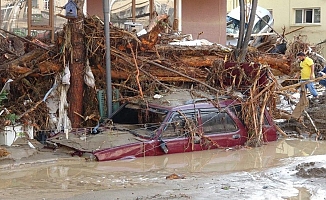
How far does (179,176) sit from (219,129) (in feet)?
6.78

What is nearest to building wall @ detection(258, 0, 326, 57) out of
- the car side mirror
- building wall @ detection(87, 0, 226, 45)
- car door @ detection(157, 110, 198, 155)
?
building wall @ detection(87, 0, 226, 45)

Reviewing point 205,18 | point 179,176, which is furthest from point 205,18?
point 179,176

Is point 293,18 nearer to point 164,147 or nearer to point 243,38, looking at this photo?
→ point 243,38

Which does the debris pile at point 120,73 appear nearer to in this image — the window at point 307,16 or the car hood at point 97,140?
the car hood at point 97,140

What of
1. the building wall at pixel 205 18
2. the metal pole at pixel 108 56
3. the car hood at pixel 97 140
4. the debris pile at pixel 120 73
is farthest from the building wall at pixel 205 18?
the car hood at pixel 97 140

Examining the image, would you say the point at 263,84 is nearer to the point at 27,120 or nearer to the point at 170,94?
the point at 170,94

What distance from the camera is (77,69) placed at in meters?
12.5

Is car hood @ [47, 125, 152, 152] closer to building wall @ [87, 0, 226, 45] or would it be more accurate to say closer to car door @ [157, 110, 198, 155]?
car door @ [157, 110, 198, 155]

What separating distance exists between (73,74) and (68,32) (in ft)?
2.93

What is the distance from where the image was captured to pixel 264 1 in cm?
3669

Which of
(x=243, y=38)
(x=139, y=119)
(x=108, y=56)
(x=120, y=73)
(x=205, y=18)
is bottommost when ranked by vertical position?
(x=139, y=119)

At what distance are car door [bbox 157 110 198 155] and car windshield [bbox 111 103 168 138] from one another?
6.9 inches

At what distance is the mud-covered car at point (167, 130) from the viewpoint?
398 inches

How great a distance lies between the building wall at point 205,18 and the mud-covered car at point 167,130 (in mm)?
9694
